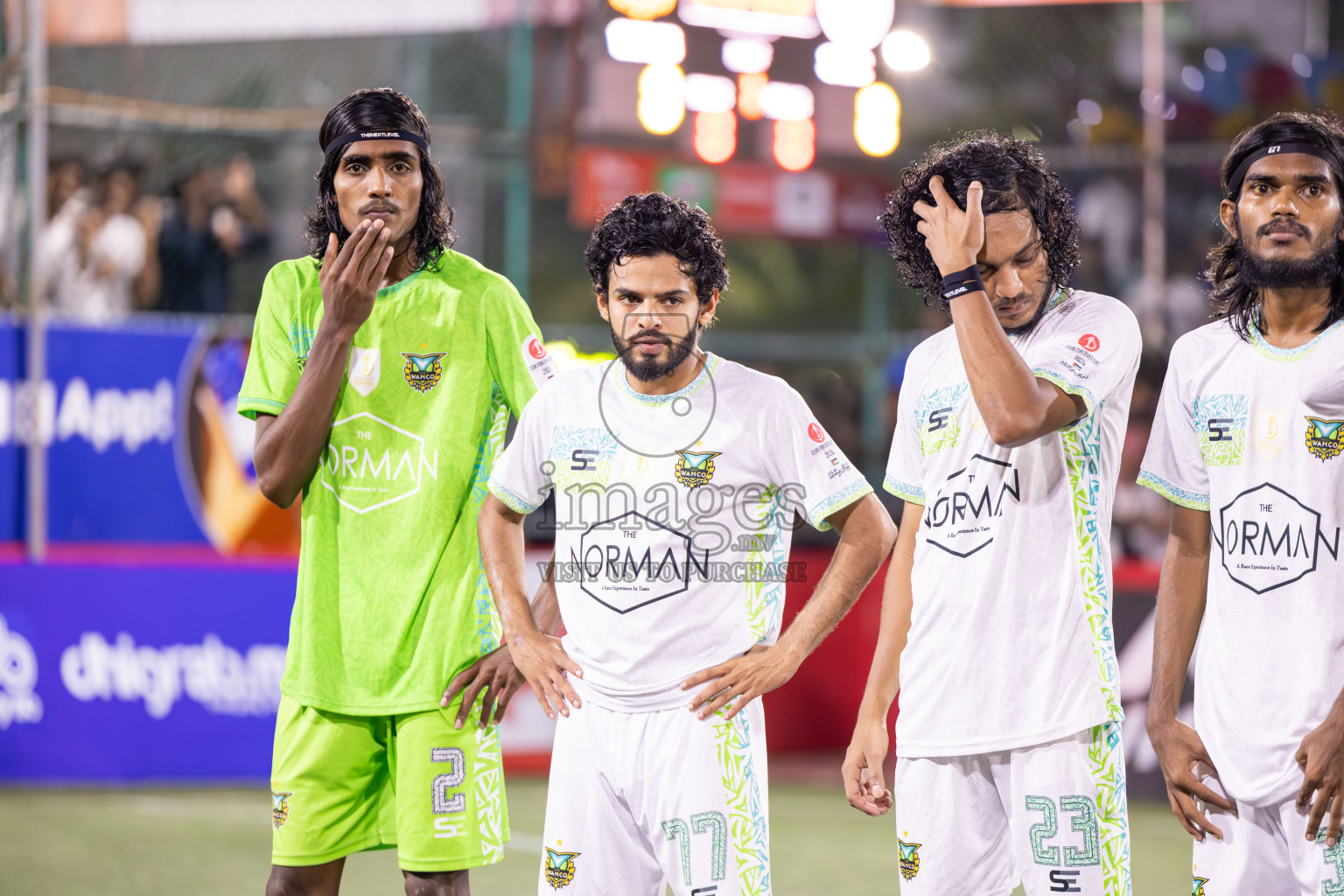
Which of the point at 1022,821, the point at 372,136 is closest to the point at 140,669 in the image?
the point at 372,136

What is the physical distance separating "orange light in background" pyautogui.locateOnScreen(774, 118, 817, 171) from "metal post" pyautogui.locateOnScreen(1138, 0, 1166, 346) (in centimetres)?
269

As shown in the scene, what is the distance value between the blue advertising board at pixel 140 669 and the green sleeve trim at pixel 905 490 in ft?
17.6

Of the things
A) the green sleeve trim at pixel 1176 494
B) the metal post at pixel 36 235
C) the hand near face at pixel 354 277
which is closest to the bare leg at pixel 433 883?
the hand near face at pixel 354 277

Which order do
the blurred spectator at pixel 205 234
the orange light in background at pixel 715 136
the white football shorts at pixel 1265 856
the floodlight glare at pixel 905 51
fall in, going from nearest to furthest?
the white football shorts at pixel 1265 856 < the blurred spectator at pixel 205 234 < the orange light in background at pixel 715 136 < the floodlight glare at pixel 905 51

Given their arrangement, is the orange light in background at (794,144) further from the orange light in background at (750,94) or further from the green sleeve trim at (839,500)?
the green sleeve trim at (839,500)

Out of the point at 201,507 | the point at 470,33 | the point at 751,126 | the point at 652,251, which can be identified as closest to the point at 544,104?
the point at 470,33

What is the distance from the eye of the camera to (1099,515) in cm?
321

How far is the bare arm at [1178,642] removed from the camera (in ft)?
10.4

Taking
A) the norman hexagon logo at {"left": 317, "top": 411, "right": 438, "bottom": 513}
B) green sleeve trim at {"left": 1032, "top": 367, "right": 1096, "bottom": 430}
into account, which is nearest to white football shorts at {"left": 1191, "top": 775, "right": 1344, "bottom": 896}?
green sleeve trim at {"left": 1032, "top": 367, "right": 1096, "bottom": 430}

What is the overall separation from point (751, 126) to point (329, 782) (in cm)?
899

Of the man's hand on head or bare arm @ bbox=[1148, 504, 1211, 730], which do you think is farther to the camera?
bare arm @ bbox=[1148, 504, 1211, 730]

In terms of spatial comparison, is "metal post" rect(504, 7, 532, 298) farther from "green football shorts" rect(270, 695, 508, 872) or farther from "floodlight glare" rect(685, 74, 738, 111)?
"green football shorts" rect(270, 695, 508, 872)

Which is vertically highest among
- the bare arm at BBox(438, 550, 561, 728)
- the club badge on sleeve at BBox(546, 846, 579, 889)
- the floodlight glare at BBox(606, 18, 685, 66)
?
the floodlight glare at BBox(606, 18, 685, 66)

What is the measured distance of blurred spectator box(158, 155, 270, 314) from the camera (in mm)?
9461
